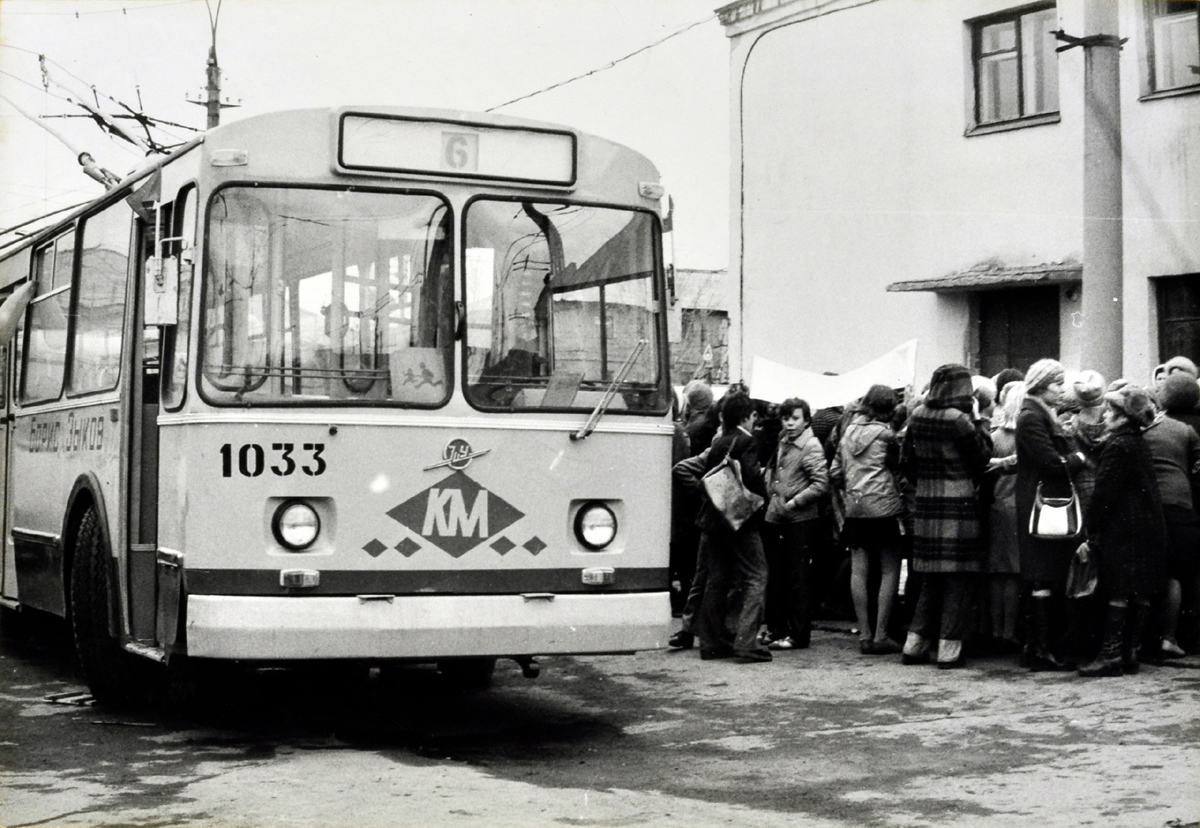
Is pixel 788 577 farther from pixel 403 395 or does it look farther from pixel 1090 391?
pixel 403 395

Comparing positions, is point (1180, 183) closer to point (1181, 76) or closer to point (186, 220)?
point (1181, 76)

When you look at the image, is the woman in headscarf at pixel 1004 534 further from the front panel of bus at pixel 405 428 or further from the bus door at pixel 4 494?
the bus door at pixel 4 494

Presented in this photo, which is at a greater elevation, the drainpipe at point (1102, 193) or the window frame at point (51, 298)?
the drainpipe at point (1102, 193)

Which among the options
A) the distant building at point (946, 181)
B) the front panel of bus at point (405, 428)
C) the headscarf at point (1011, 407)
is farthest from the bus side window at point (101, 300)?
the distant building at point (946, 181)

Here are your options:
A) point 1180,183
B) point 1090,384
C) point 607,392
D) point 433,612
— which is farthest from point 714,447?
point 1180,183

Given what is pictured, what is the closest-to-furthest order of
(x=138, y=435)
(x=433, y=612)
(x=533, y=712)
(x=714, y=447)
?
(x=433, y=612), (x=138, y=435), (x=533, y=712), (x=714, y=447)

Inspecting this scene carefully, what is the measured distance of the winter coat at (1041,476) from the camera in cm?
1041

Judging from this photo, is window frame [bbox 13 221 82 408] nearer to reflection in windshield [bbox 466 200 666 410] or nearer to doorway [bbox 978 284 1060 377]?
reflection in windshield [bbox 466 200 666 410]

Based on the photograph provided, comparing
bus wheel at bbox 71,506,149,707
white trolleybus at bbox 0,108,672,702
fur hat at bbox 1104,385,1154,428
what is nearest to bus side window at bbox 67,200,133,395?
white trolleybus at bbox 0,108,672,702

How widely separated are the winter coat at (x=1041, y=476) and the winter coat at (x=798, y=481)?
1.75 metres

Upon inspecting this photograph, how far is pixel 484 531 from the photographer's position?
819 cm

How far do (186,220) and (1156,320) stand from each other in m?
12.5

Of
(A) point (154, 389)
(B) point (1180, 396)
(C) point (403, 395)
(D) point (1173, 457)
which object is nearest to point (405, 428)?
(C) point (403, 395)

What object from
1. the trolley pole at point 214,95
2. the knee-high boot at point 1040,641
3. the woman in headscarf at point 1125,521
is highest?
the trolley pole at point 214,95
